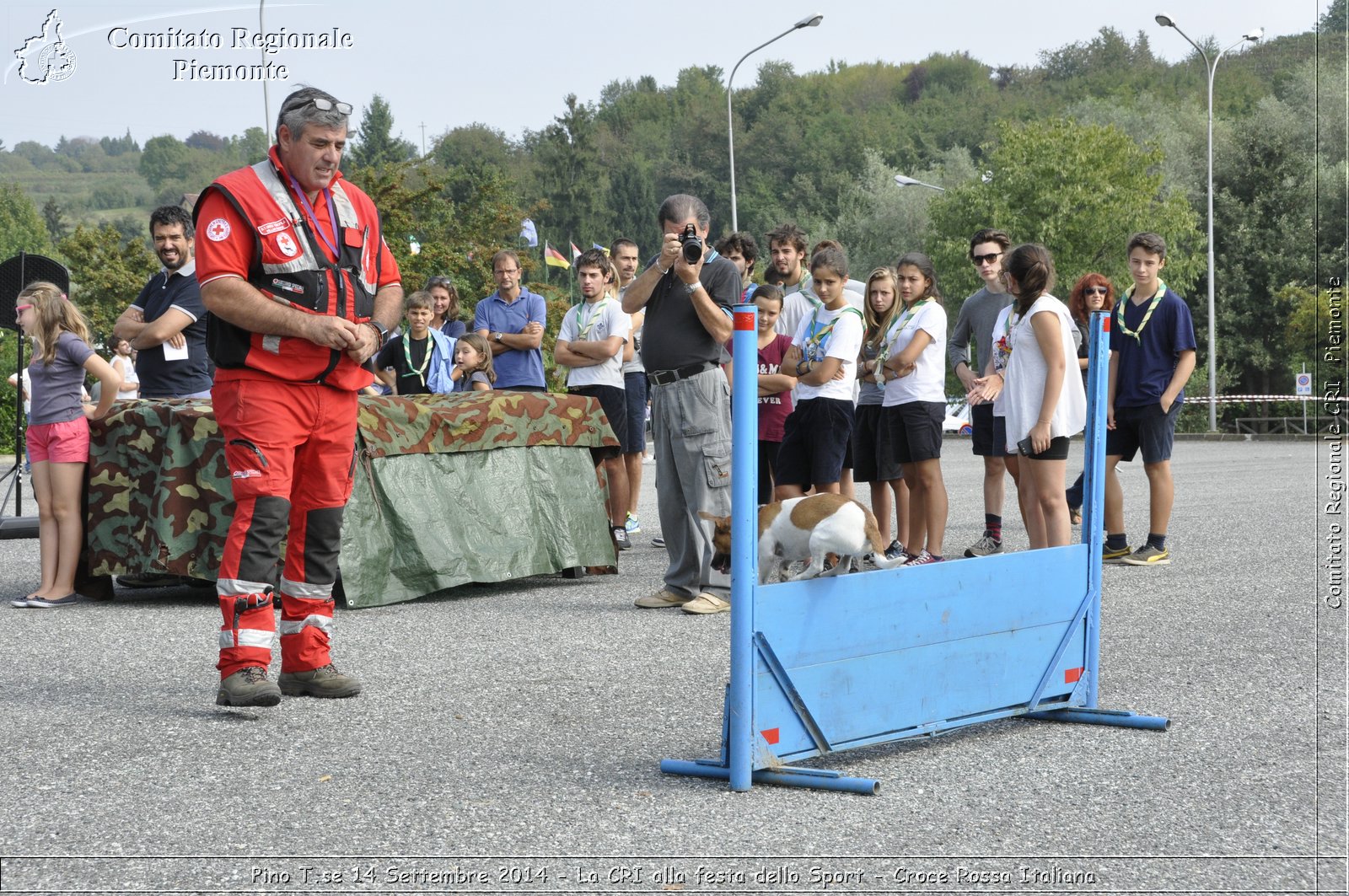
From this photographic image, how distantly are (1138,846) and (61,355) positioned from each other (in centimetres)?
637

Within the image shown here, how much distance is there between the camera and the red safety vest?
464 centimetres

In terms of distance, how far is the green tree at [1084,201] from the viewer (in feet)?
135

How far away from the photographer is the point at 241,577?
463cm

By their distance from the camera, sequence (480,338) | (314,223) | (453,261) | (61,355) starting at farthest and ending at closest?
(453,261) < (480,338) < (61,355) < (314,223)

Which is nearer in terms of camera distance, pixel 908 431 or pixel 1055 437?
pixel 1055 437

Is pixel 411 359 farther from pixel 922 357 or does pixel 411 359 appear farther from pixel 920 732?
pixel 920 732

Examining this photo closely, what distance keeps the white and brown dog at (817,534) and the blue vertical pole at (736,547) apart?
1.80 meters

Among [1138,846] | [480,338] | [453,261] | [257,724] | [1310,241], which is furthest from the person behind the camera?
[1310,241]

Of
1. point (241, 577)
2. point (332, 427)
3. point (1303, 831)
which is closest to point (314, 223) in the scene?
point (332, 427)

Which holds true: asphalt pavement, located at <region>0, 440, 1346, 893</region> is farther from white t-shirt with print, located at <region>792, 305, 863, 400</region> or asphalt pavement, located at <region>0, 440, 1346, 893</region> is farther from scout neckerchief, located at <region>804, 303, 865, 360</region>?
scout neckerchief, located at <region>804, 303, 865, 360</region>

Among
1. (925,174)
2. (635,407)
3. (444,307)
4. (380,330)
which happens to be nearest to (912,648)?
(380,330)

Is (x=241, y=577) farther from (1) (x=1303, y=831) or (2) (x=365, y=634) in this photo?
(1) (x=1303, y=831)

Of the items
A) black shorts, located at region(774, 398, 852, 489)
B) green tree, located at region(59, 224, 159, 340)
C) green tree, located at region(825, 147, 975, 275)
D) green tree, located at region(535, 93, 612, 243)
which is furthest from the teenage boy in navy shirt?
green tree, located at region(535, 93, 612, 243)

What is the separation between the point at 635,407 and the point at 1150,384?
3.78 metres
